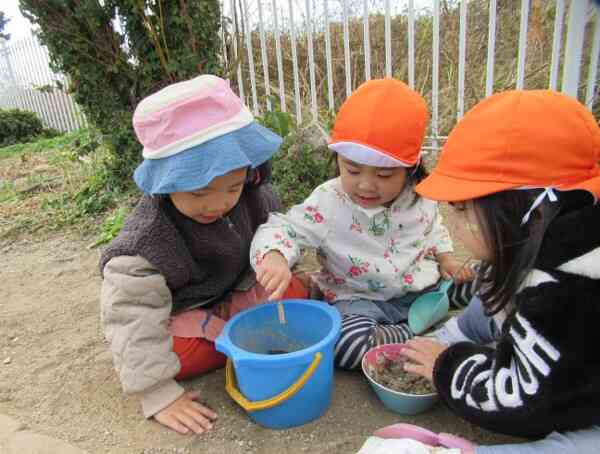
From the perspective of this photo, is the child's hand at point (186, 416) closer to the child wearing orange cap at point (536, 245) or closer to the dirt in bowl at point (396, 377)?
the dirt in bowl at point (396, 377)

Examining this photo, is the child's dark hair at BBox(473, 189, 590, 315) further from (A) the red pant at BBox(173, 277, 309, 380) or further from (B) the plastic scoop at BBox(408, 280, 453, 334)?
(A) the red pant at BBox(173, 277, 309, 380)

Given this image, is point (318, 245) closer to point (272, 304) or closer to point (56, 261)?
point (272, 304)

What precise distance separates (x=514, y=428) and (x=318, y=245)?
2.70ft

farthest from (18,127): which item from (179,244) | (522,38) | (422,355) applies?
(422,355)

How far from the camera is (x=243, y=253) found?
1.57 metres

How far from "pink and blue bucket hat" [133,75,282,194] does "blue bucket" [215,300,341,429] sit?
1.34 ft

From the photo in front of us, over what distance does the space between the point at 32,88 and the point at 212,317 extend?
33.5 ft

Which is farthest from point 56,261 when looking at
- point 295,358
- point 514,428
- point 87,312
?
point 514,428

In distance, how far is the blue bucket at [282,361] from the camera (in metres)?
1.16

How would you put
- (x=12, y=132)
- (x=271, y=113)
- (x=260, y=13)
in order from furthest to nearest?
(x=12, y=132), (x=260, y=13), (x=271, y=113)

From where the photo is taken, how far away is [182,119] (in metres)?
1.22

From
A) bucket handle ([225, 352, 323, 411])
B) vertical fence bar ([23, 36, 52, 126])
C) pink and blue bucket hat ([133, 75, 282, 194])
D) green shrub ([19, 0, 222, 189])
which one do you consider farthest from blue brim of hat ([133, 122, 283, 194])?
vertical fence bar ([23, 36, 52, 126])

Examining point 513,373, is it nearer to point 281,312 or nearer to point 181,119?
point 281,312

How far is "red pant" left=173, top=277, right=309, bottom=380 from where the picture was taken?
1.47 m
